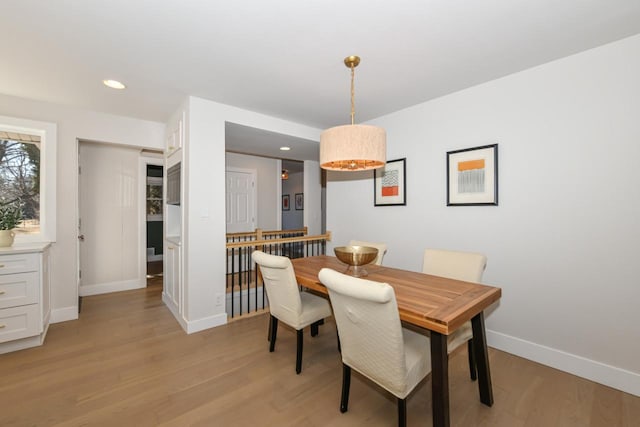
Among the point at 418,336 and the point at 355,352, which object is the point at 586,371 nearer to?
the point at 418,336

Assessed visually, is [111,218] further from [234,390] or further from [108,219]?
[234,390]

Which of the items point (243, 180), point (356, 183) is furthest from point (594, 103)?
point (243, 180)

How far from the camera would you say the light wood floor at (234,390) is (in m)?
Answer: 1.62

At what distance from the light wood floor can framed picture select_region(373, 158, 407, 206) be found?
1.68 m

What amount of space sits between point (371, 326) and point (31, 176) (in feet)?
12.6

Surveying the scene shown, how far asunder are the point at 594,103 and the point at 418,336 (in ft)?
6.97

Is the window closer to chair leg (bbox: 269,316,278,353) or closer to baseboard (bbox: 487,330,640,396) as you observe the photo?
chair leg (bbox: 269,316,278,353)

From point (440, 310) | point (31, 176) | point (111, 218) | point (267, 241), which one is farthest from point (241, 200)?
point (440, 310)

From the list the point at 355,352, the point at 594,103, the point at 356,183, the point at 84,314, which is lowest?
the point at 84,314

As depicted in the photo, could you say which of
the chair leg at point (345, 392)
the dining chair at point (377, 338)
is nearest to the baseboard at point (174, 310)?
the chair leg at point (345, 392)

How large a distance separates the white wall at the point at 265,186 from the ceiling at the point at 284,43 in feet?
9.32

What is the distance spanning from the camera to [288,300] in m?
2.09

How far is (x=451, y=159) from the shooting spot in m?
2.71

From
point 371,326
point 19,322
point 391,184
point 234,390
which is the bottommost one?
point 234,390
